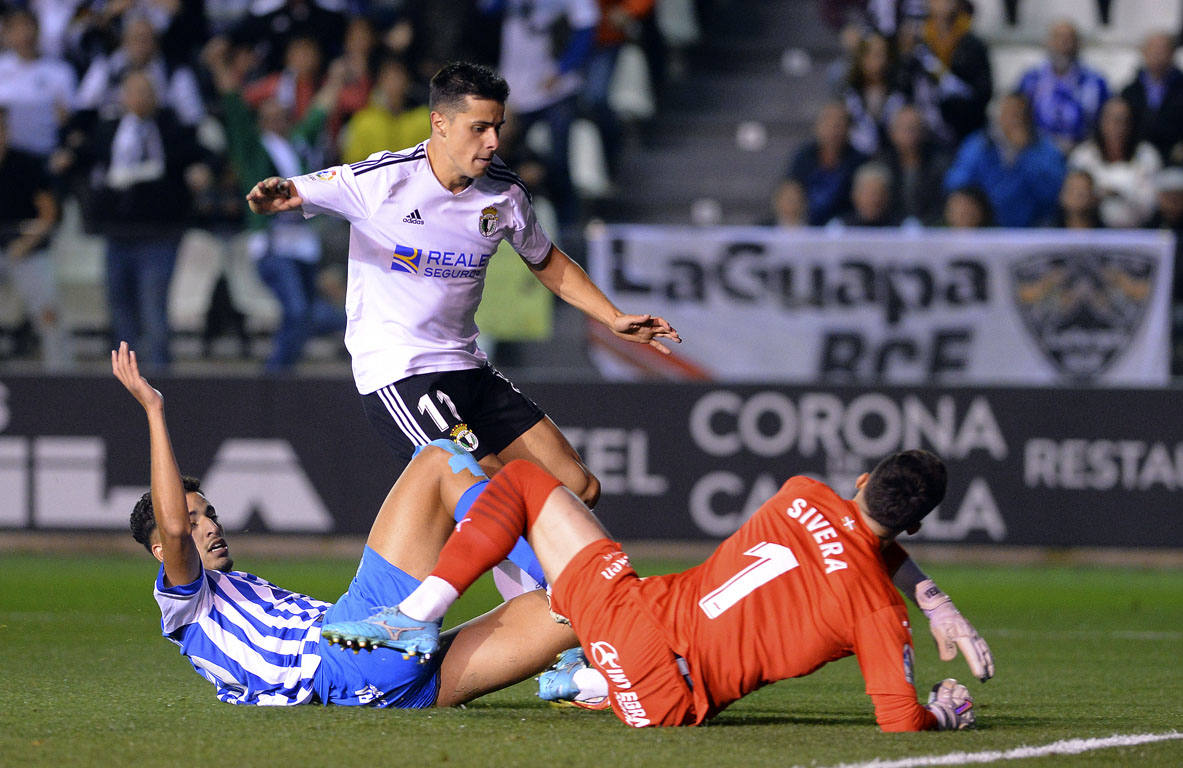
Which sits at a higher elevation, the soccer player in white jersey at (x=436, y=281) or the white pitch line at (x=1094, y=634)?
the soccer player in white jersey at (x=436, y=281)

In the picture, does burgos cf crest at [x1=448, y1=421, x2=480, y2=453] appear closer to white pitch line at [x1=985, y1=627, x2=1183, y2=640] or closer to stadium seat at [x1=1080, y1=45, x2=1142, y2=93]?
white pitch line at [x1=985, y1=627, x2=1183, y2=640]

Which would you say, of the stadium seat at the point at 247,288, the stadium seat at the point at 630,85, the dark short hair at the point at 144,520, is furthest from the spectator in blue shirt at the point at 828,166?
the dark short hair at the point at 144,520

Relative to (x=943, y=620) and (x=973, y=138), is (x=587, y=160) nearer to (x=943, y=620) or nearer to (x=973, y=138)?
(x=973, y=138)

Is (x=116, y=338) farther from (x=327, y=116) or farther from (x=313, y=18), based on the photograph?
(x=313, y=18)

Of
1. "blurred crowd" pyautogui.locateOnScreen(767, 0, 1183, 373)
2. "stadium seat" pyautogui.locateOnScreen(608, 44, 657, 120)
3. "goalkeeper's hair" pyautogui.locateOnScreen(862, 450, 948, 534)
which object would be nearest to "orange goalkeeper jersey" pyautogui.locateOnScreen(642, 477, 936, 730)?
"goalkeeper's hair" pyautogui.locateOnScreen(862, 450, 948, 534)

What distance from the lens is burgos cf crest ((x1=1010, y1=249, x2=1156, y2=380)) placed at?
11539mm

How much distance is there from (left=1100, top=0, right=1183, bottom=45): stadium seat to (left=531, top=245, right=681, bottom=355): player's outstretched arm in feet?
36.9

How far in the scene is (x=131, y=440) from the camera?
1202cm

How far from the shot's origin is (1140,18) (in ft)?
54.5

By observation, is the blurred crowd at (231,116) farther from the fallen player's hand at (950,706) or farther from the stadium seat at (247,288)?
the fallen player's hand at (950,706)

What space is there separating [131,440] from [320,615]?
666cm

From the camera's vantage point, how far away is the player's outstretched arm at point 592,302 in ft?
20.6

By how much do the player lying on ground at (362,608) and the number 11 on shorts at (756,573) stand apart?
2.45 feet

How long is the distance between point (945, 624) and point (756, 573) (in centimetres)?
62
